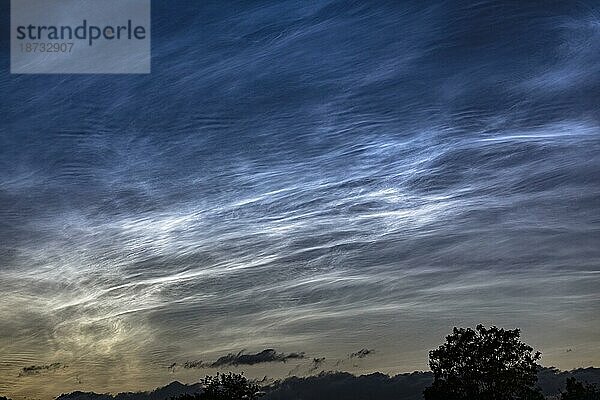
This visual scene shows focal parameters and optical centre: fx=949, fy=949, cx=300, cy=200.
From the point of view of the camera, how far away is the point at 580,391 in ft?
110

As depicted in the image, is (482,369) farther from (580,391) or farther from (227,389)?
(227,389)

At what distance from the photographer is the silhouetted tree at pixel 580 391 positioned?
33.4 m

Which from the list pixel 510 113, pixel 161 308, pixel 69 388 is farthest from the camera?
pixel 69 388

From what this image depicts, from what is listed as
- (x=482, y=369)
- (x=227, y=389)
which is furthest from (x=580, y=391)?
(x=227, y=389)

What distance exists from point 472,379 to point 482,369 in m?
0.56

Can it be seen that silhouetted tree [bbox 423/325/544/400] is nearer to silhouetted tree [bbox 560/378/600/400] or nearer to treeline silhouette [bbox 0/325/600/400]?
treeline silhouette [bbox 0/325/600/400]

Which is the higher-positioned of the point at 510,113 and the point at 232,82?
the point at 232,82

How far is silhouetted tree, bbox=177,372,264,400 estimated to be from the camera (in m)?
33.9

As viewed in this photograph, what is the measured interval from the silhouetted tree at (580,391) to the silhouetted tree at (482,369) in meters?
1.56

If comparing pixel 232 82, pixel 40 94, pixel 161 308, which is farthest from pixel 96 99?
pixel 161 308

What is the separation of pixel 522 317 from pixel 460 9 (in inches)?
414

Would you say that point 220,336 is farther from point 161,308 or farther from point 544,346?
point 544,346

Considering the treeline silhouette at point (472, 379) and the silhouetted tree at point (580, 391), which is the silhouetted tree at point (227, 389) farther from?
the silhouetted tree at point (580, 391)

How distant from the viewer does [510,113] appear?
965 inches
